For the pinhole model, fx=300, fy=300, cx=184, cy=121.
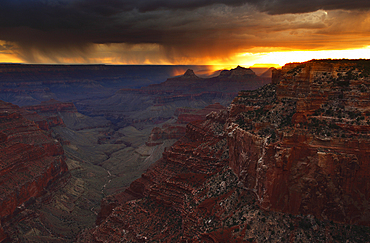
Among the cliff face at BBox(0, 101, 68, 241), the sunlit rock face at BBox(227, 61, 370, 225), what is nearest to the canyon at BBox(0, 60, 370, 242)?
the sunlit rock face at BBox(227, 61, 370, 225)

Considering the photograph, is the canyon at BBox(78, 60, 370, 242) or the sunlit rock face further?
the canyon at BBox(78, 60, 370, 242)

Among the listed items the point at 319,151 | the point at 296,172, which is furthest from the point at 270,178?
the point at 319,151

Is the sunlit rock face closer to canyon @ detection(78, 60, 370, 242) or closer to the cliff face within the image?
canyon @ detection(78, 60, 370, 242)

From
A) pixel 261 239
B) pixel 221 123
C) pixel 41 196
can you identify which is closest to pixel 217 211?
pixel 261 239

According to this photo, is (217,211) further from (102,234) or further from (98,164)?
(98,164)

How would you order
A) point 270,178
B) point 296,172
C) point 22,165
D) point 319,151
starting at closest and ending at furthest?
1. point 319,151
2. point 296,172
3. point 270,178
4. point 22,165

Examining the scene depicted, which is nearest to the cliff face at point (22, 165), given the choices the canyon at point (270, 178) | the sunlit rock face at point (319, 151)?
the canyon at point (270, 178)

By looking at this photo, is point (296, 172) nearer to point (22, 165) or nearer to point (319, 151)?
point (319, 151)
